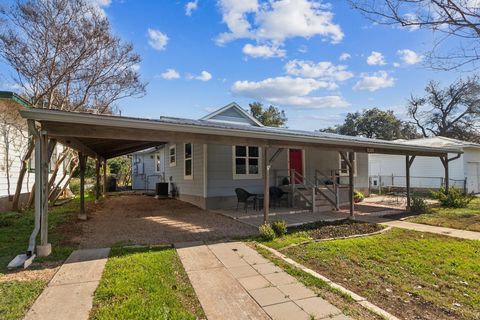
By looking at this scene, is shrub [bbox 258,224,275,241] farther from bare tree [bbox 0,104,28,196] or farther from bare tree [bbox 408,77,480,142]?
bare tree [bbox 408,77,480,142]

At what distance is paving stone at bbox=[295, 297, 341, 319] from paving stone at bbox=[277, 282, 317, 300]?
0.10 metres

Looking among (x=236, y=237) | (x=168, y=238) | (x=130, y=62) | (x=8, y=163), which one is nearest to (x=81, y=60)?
(x=130, y=62)

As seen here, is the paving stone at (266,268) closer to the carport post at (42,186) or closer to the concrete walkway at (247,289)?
the concrete walkway at (247,289)

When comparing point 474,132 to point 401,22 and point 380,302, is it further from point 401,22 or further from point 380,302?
point 380,302

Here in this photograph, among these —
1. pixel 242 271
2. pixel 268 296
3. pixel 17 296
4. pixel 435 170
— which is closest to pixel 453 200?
pixel 435 170

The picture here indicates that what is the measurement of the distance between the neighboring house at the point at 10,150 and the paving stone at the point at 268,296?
937 centimetres

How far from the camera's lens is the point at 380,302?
3.63 metres

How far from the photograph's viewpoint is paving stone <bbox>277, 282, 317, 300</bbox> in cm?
366

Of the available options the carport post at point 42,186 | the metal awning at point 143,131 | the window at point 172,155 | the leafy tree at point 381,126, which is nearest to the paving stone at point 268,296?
the metal awning at point 143,131

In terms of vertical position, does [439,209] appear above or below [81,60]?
below

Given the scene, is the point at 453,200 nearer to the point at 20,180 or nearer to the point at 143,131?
the point at 143,131

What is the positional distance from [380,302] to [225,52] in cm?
1306

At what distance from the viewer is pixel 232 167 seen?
11422 mm

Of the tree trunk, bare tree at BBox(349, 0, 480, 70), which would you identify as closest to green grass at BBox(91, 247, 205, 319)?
bare tree at BBox(349, 0, 480, 70)
